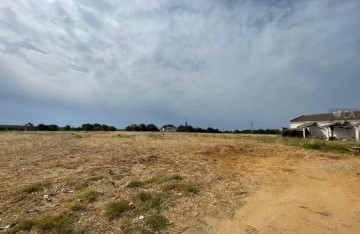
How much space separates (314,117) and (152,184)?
42.8 m

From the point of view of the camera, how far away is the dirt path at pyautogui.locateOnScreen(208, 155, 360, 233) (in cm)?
508

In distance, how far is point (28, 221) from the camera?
5004 mm

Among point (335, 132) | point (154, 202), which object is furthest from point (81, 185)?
point (335, 132)

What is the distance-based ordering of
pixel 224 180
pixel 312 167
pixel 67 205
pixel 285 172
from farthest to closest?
pixel 312 167 → pixel 285 172 → pixel 224 180 → pixel 67 205

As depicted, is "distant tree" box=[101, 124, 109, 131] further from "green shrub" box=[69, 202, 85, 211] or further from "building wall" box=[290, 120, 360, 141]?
"green shrub" box=[69, 202, 85, 211]

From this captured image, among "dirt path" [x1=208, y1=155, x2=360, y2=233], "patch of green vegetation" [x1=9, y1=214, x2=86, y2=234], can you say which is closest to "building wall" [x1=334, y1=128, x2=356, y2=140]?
"dirt path" [x1=208, y1=155, x2=360, y2=233]

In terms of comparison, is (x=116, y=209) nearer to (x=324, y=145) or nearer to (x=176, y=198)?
(x=176, y=198)

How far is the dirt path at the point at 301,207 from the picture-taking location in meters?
5.08

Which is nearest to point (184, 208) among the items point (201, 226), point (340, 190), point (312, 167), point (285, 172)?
point (201, 226)

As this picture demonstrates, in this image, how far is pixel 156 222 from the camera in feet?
16.9

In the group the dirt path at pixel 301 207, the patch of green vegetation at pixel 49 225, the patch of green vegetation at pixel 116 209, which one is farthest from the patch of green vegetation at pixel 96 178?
the dirt path at pixel 301 207

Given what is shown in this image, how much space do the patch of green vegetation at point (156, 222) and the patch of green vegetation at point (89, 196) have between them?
1673mm

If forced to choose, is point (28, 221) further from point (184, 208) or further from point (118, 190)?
point (184, 208)

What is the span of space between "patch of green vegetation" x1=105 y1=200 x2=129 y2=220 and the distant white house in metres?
35.7
